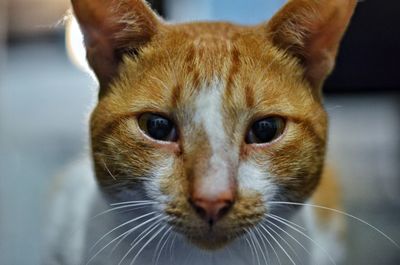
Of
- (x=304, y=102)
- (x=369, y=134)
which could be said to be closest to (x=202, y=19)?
(x=304, y=102)

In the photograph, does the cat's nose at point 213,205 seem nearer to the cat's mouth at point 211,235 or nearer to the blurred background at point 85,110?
the cat's mouth at point 211,235

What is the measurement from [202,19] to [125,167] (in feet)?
0.80

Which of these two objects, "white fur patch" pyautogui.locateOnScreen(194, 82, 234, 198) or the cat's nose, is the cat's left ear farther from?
the cat's nose

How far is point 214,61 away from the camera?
70cm

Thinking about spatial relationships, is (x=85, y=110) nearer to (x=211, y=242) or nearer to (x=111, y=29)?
(x=111, y=29)


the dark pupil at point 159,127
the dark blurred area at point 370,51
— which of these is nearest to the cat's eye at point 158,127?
the dark pupil at point 159,127

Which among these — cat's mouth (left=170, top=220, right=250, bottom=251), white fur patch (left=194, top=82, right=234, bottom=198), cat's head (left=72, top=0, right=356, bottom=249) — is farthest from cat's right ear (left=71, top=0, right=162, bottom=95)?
cat's mouth (left=170, top=220, right=250, bottom=251)

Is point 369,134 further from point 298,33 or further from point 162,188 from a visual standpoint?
point 162,188

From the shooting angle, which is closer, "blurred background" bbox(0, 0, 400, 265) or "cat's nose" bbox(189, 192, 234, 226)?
"cat's nose" bbox(189, 192, 234, 226)

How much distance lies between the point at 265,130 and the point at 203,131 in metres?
0.08

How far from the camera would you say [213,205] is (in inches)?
24.4

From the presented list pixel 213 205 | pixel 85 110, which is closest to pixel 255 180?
pixel 213 205

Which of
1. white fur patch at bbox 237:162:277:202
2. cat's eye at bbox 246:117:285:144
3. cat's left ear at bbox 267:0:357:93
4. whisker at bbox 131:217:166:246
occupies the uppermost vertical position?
cat's left ear at bbox 267:0:357:93

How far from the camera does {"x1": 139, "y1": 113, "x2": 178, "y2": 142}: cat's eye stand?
2.24 ft
